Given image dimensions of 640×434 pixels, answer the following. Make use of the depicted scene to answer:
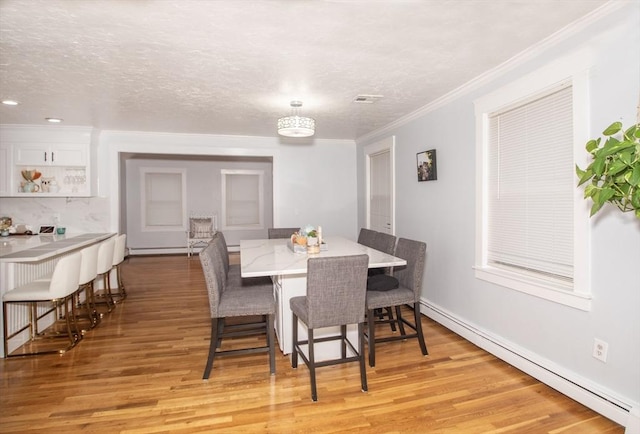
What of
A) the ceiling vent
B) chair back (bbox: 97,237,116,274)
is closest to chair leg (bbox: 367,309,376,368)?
the ceiling vent

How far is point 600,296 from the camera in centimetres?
211

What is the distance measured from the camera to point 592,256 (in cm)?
215

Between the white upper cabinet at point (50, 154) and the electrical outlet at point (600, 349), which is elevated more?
the white upper cabinet at point (50, 154)

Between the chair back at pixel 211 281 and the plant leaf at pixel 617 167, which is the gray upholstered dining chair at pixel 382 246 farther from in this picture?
the plant leaf at pixel 617 167

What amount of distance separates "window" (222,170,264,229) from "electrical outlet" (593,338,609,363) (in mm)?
7853

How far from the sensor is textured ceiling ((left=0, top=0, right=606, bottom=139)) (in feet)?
6.37

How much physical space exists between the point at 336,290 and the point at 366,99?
218 cm

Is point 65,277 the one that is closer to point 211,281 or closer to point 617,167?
point 211,281

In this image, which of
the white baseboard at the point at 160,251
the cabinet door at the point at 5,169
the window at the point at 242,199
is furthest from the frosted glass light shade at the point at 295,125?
the white baseboard at the point at 160,251

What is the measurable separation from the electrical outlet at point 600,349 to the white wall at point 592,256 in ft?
0.09

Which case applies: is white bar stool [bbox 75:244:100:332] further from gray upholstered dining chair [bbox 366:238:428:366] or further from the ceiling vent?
the ceiling vent

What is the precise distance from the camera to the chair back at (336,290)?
7.54 ft

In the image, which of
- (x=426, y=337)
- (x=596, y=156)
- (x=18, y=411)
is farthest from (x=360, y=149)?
(x=18, y=411)

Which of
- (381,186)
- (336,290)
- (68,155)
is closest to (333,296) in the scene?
(336,290)
